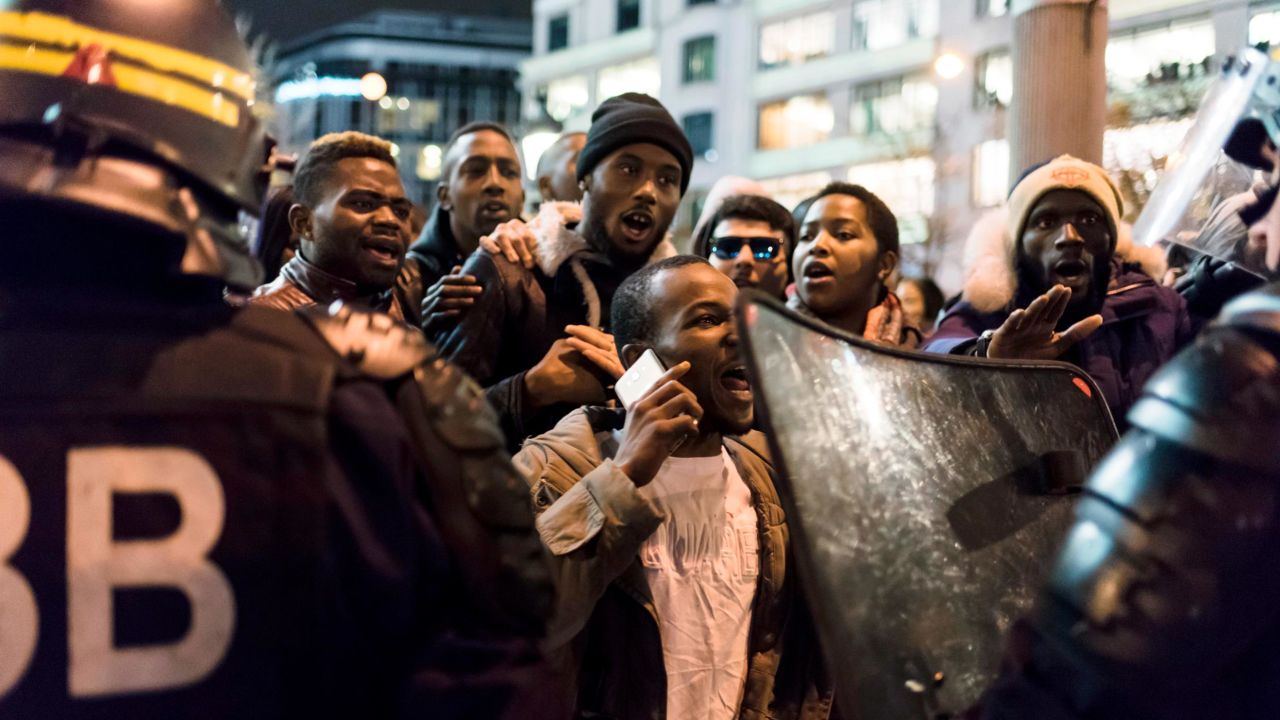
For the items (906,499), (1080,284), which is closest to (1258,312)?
(906,499)

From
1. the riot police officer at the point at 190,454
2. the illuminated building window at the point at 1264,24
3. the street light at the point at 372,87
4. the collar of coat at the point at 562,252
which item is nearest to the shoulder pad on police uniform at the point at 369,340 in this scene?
the riot police officer at the point at 190,454

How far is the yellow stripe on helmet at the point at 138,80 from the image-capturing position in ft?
5.24

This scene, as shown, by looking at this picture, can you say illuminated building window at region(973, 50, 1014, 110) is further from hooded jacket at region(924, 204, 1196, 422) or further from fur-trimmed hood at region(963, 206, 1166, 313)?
hooded jacket at region(924, 204, 1196, 422)

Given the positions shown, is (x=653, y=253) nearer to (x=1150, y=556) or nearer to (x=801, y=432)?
(x=801, y=432)

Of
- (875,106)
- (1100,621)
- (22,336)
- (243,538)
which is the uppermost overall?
(875,106)

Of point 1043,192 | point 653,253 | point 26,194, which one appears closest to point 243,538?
point 26,194

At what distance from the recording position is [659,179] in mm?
4676

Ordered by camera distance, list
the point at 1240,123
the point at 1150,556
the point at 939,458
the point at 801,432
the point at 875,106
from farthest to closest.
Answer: the point at 875,106
the point at 1240,123
the point at 939,458
the point at 801,432
the point at 1150,556

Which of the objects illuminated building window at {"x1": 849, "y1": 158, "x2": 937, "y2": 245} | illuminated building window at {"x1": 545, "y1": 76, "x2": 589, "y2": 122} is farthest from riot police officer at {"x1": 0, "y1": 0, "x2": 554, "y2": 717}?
illuminated building window at {"x1": 545, "y1": 76, "x2": 589, "y2": 122}

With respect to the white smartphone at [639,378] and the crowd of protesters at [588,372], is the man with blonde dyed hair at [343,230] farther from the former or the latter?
the white smartphone at [639,378]

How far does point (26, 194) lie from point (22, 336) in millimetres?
179

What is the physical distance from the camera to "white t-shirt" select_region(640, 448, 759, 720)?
3.03 metres

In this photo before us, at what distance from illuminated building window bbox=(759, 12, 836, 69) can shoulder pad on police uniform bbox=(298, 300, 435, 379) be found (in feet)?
132

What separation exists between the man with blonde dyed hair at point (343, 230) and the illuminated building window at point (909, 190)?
93.7ft
